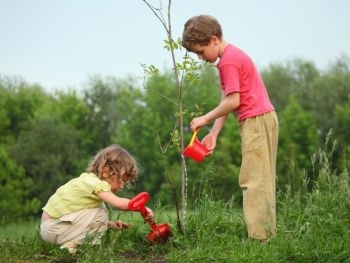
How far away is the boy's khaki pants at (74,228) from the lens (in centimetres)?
411

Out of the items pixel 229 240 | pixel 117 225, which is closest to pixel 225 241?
pixel 229 240

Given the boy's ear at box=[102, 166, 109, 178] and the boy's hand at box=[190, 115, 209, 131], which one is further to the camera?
the boy's ear at box=[102, 166, 109, 178]

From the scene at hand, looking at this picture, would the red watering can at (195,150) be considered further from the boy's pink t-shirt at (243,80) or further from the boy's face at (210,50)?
the boy's face at (210,50)

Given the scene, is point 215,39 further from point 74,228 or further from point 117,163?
point 74,228

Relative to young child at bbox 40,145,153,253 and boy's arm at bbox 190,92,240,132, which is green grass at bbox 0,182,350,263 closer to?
young child at bbox 40,145,153,253

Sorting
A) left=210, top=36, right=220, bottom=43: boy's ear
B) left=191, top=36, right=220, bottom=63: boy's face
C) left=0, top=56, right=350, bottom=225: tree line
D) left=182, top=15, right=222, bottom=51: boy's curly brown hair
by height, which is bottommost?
left=0, top=56, right=350, bottom=225: tree line

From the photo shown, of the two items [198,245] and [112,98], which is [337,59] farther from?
[198,245]

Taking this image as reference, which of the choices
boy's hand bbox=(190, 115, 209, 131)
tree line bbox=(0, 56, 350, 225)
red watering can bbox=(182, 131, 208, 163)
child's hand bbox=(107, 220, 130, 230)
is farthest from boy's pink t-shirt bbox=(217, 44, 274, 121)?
tree line bbox=(0, 56, 350, 225)

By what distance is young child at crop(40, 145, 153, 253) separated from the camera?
4117mm

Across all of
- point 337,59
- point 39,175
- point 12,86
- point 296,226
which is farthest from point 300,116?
point 296,226

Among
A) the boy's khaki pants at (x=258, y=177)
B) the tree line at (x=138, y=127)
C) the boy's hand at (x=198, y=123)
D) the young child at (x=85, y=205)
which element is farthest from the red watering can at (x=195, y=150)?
the tree line at (x=138, y=127)

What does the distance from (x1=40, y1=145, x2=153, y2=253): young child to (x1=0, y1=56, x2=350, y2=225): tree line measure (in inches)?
961

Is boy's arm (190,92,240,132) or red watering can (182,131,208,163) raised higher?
boy's arm (190,92,240,132)

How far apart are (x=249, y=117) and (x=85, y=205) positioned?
49.6 inches
